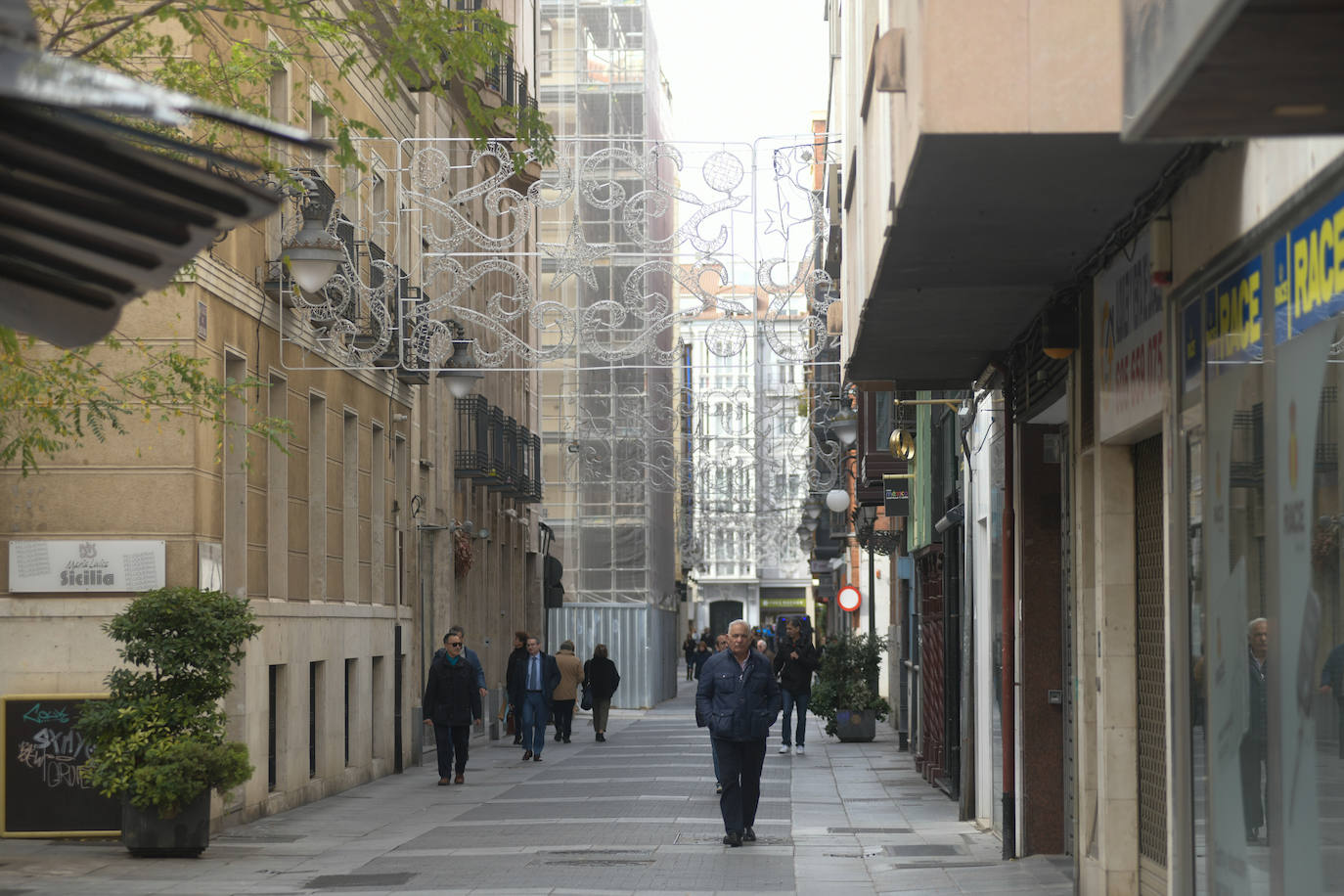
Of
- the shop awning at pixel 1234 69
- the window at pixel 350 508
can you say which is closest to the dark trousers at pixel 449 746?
the window at pixel 350 508

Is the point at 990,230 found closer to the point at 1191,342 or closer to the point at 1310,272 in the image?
the point at 1191,342

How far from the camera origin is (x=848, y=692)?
31141 millimetres

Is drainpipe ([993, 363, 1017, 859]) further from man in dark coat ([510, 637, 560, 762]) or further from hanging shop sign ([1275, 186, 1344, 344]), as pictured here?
man in dark coat ([510, 637, 560, 762])

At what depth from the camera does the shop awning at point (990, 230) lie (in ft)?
26.4

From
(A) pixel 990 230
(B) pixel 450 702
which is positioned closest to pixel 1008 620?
(A) pixel 990 230

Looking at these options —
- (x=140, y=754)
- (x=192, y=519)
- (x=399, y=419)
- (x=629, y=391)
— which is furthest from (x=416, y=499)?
(x=629, y=391)

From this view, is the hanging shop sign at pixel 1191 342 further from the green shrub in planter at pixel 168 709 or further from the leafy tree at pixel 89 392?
the green shrub in planter at pixel 168 709

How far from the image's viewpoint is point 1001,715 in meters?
15.1

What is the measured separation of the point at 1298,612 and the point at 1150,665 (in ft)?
13.3

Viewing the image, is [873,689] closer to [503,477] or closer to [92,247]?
[503,477]

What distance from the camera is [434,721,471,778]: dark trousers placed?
2369 centimetres

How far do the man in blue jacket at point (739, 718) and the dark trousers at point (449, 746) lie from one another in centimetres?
792

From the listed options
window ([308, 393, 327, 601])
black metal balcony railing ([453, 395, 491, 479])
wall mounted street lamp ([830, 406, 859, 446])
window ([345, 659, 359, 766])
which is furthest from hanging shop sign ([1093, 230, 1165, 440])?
black metal balcony railing ([453, 395, 491, 479])

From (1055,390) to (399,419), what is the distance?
1584 cm
